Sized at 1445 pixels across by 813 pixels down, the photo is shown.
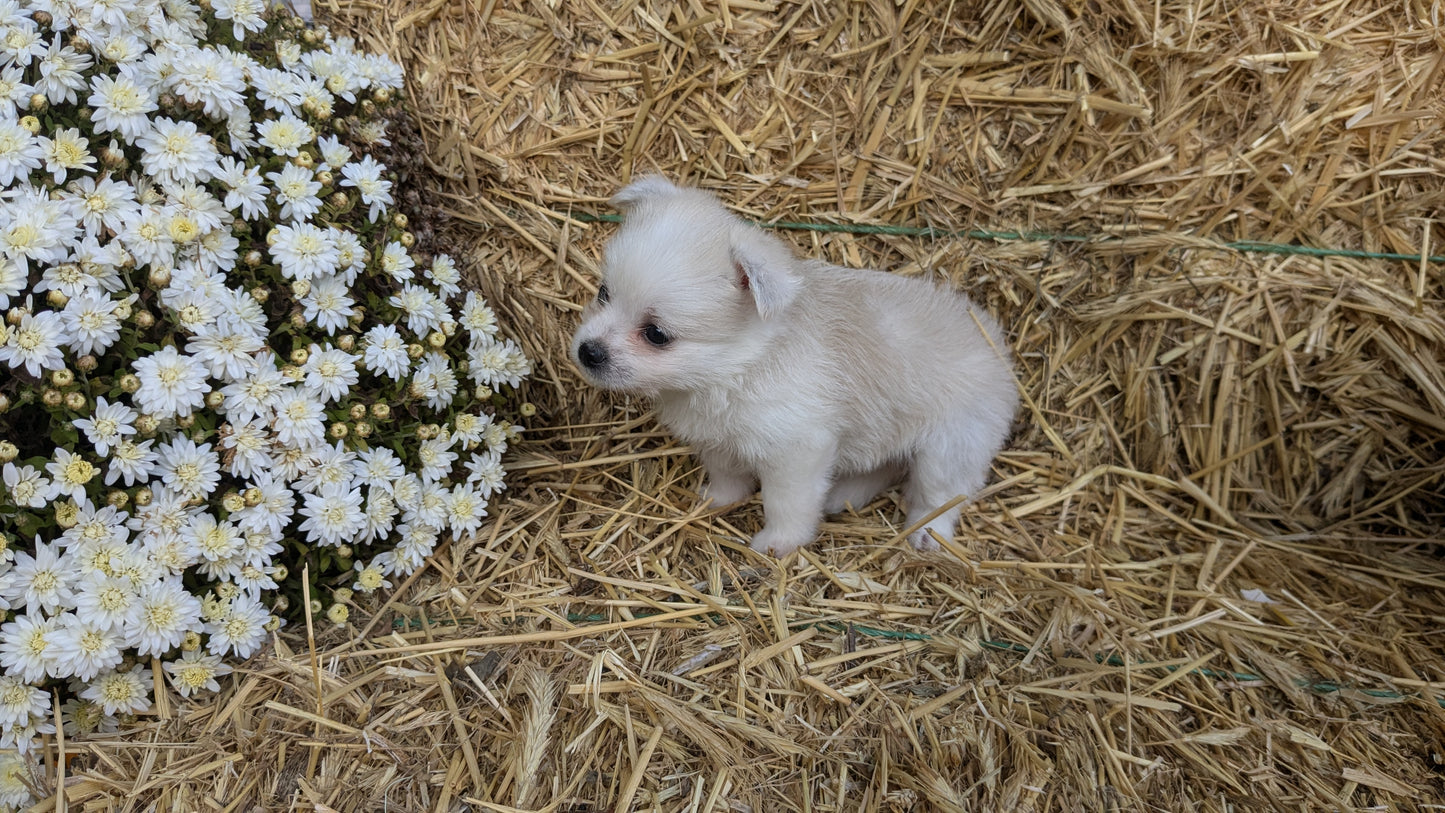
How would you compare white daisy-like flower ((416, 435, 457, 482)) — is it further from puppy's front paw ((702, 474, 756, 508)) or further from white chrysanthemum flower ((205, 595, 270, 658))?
puppy's front paw ((702, 474, 756, 508))

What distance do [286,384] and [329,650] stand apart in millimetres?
814

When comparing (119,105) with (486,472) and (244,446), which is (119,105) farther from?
(486,472)

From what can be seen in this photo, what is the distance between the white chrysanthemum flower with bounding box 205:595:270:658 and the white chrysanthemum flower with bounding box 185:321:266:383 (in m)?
0.64

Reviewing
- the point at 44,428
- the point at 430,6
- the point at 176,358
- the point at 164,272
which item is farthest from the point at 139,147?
the point at 430,6

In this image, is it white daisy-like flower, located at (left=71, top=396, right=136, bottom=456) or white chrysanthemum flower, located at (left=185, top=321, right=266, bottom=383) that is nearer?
white daisy-like flower, located at (left=71, top=396, right=136, bottom=456)

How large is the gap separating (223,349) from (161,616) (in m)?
0.71

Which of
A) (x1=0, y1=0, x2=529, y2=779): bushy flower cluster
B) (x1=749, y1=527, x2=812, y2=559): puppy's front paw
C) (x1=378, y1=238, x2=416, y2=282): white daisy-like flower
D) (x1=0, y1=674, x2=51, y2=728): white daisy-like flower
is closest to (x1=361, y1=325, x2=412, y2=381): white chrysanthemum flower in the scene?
(x1=0, y1=0, x2=529, y2=779): bushy flower cluster

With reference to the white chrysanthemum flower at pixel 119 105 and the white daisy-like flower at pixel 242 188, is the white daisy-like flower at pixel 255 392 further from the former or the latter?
the white chrysanthemum flower at pixel 119 105

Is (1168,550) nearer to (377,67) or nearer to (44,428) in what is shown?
(377,67)

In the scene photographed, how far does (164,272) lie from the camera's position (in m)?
2.09

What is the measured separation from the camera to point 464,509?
2.78 metres

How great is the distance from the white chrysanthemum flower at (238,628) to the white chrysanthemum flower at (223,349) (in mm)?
640

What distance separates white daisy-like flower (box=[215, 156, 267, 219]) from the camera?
222cm

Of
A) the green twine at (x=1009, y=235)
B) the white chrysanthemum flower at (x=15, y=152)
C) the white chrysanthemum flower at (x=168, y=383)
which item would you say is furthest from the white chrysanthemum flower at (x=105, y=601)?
the green twine at (x=1009, y=235)
